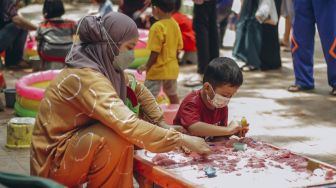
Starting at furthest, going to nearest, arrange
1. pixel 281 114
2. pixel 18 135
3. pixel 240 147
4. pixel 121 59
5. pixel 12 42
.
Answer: pixel 12 42 → pixel 281 114 → pixel 18 135 → pixel 240 147 → pixel 121 59

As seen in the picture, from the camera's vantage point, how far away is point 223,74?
15.1ft

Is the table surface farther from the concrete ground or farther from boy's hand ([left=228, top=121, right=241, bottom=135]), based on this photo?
the concrete ground

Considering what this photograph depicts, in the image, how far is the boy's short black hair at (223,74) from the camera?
4598 millimetres

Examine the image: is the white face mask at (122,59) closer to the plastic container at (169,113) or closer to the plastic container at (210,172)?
the plastic container at (210,172)

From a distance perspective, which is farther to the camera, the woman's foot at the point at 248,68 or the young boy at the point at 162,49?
the woman's foot at the point at 248,68

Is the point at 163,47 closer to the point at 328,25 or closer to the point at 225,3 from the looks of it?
the point at 328,25

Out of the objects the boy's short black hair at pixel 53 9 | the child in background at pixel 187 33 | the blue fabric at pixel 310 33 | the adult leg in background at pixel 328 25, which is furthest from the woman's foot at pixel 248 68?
the boy's short black hair at pixel 53 9

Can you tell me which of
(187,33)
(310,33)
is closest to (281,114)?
(310,33)

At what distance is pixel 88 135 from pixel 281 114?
11.9 feet

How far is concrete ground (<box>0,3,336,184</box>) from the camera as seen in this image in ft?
19.7

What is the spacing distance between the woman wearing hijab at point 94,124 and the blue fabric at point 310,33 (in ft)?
12.6

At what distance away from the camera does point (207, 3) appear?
29.5 feet

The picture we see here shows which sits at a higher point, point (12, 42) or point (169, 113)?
point (169, 113)

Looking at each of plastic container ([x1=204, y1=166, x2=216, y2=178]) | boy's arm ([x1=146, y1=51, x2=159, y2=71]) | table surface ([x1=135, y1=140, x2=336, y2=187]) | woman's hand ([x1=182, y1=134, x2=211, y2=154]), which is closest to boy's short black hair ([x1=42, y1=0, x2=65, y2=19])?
boy's arm ([x1=146, y1=51, x2=159, y2=71])
